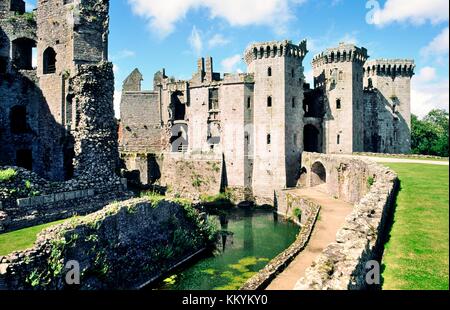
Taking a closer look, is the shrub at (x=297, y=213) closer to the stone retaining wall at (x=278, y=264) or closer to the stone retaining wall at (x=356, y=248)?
the stone retaining wall at (x=278, y=264)

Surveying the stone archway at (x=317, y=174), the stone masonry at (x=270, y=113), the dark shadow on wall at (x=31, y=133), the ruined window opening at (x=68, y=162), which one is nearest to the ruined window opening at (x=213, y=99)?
the stone masonry at (x=270, y=113)

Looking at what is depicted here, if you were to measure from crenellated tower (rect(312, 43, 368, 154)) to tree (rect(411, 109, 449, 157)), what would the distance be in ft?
74.8

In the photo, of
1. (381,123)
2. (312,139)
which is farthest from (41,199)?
(381,123)

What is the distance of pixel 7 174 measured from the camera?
14.6 m

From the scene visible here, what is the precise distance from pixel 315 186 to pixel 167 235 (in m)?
21.5

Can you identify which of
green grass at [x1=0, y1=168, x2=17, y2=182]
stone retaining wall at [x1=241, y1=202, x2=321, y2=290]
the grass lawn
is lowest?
stone retaining wall at [x1=241, y1=202, x2=321, y2=290]

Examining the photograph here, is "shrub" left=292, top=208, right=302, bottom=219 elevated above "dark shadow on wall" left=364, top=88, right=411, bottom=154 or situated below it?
below

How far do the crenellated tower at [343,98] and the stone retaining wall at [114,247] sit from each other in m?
24.0

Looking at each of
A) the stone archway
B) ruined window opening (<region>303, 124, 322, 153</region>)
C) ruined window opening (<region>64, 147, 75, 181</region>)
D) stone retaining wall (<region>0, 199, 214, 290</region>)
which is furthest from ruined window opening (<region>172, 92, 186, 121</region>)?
stone retaining wall (<region>0, 199, 214, 290</region>)

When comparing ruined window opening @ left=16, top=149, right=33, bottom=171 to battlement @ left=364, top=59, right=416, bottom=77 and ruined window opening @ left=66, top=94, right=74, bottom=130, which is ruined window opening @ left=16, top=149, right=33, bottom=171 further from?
battlement @ left=364, top=59, right=416, bottom=77

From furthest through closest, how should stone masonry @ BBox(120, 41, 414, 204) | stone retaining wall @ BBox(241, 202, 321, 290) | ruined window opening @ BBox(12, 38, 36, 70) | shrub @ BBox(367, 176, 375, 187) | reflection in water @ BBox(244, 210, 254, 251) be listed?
stone masonry @ BBox(120, 41, 414, 204) < reflection in water @ BBox(244, 210, 254, 251) < ruined window opening @ BBox(12, 38, 36, 70) < shrub @ BBox(367, 176, 375, 187) < stone retaining wall @ BBox(241, 202, 321, 290)

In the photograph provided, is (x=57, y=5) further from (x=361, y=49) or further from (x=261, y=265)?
(x=361, y=49)

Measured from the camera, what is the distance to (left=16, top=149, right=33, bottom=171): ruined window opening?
22000 millimetres
